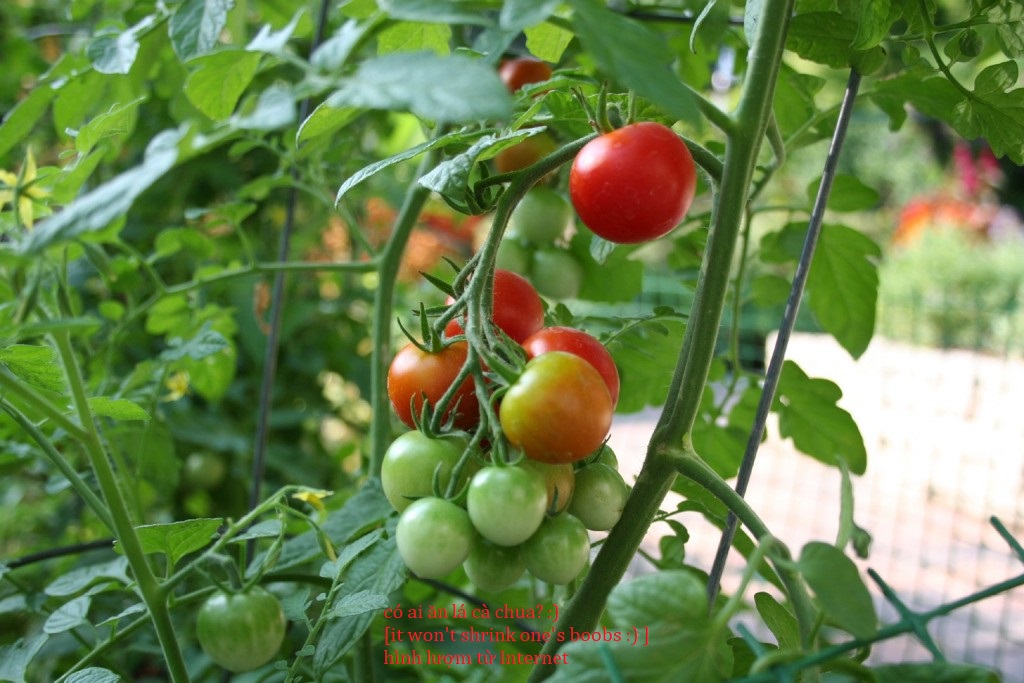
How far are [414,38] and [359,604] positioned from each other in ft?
1.03

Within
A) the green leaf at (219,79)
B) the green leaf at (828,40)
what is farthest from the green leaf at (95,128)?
the green leaf at (828,40)

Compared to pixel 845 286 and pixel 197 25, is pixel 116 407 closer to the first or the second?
pixel 197 25

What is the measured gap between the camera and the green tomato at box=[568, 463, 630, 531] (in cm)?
42

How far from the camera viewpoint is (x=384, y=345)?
753 mm

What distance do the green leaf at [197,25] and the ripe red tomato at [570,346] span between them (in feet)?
0.74

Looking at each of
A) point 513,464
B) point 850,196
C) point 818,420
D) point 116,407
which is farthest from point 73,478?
point 850,196

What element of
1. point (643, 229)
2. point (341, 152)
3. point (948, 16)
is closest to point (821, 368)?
point (948, 16)

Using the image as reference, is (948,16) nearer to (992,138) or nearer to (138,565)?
(992,138)

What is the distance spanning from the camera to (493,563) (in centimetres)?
42

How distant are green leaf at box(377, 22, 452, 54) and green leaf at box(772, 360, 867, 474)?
36 centimetres

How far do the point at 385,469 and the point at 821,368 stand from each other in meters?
3.29

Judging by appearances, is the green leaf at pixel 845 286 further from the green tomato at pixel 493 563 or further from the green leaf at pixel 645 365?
the green tomato at pixel 493 563

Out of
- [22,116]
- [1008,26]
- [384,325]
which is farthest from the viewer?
[384,325]

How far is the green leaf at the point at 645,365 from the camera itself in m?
0.65
